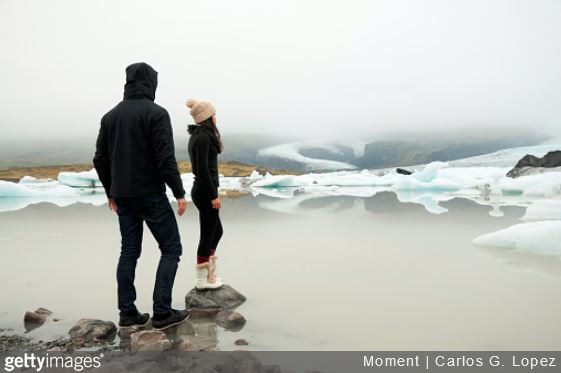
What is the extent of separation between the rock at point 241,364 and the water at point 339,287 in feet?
1.28

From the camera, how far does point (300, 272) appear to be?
13.5 feet

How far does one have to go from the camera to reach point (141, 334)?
2375 mm

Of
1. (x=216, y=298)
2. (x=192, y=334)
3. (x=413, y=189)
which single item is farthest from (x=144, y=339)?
(x=413, y=189)

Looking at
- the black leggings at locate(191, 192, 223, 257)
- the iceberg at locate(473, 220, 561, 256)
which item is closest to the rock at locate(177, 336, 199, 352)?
the black leggings at locate(191, 192, 223, 257)

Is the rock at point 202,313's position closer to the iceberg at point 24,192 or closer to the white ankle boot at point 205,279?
the white ankle boot at point 205,279

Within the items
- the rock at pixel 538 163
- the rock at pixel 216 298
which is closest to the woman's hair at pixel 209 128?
the rock at pixel 216 298

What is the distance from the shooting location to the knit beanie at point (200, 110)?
A: 3196 millimetres

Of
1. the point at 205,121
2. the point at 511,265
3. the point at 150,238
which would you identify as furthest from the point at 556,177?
the point at 205,121

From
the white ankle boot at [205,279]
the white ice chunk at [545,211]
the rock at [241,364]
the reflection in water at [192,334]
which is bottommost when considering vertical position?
the reflection in water at [192,334]

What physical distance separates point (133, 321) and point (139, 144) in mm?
1083

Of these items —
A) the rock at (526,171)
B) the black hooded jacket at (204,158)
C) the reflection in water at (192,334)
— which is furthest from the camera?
the rock at (526,171)

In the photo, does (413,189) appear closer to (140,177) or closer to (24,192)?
(24,192)

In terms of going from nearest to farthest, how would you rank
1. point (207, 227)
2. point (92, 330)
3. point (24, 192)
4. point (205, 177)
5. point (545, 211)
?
point (92, 330), point (205, 177), point (207, 227), point (545, 211), point (24, 192)

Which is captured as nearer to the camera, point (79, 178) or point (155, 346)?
point (155, 346)
